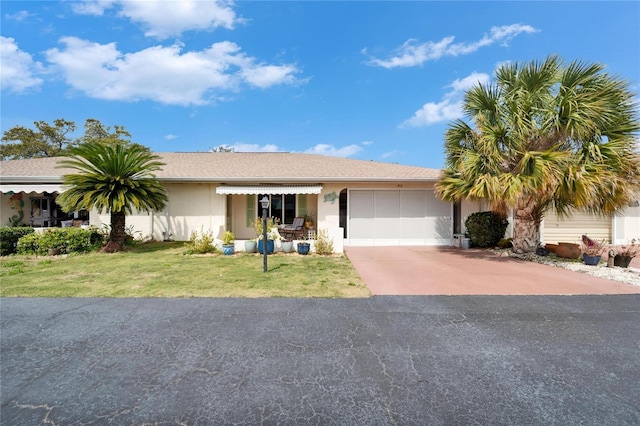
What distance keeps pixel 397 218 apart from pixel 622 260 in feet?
28.4

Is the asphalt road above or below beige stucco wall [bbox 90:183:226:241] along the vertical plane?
below

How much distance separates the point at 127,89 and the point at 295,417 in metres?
27.0

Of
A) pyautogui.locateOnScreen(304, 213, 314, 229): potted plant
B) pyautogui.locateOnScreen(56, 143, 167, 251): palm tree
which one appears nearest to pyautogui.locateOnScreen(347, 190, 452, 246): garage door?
pyautogui.locateOnScreen(304, 213, 314, 229): potted plant

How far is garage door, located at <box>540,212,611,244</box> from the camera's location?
51.4 feet

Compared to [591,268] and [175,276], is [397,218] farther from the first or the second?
[175,276]

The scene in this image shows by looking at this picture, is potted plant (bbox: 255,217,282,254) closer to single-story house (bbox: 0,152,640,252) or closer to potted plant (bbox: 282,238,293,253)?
potted plant (bbox: 282,238,293,253)

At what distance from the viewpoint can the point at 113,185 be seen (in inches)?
466

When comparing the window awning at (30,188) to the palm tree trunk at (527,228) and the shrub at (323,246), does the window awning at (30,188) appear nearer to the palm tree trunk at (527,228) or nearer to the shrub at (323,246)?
the shrub at (323,246)

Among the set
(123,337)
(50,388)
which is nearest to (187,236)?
(123,337)

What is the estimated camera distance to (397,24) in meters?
14.9

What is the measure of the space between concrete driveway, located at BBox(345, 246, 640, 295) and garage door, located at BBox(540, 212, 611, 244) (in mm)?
6100

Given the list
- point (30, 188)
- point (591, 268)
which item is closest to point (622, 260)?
point (591, 268)

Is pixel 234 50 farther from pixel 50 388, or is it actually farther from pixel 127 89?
pixel 50 388

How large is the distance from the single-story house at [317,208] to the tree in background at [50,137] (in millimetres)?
20500
